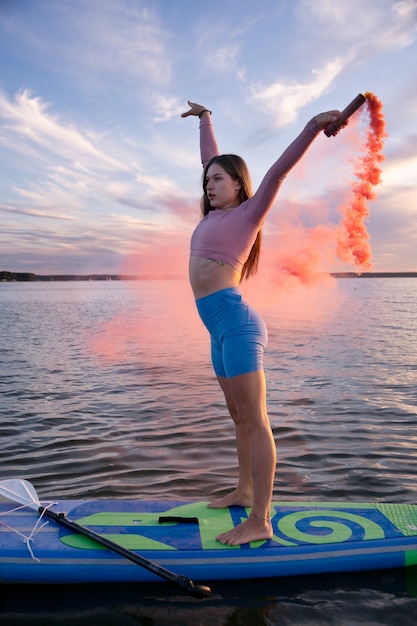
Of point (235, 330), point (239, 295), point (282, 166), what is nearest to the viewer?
point (282, 166)

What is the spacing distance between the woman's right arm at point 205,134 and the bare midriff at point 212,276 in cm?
111

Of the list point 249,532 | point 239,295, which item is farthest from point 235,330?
point 249,532

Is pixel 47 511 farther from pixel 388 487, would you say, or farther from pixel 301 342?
pixel 301 342

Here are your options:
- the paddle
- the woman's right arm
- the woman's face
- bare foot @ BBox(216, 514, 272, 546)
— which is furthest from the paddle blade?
the woman's right arm

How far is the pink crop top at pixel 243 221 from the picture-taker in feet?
12.3

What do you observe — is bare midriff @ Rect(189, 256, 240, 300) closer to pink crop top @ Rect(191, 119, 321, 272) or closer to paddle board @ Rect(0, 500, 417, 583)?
pink crop top @ Rect(191, 119, 321, 272)

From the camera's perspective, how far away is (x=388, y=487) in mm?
5641

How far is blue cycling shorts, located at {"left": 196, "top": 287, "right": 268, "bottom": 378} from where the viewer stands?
3916 mm

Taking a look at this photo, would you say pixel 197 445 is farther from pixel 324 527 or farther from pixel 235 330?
pixel 235 330

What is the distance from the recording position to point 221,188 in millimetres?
4191

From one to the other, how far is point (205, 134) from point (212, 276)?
1496mm

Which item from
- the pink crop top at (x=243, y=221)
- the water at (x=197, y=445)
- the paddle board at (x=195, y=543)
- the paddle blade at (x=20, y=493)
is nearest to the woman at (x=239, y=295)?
the pink crop top at (x=243, y=221)

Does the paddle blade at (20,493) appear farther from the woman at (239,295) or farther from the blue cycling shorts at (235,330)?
the blue cycling shorts at (235,330)

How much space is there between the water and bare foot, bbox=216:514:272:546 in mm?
291
